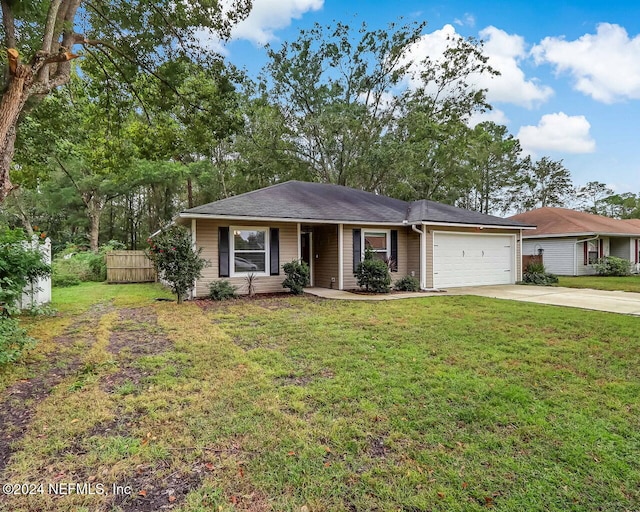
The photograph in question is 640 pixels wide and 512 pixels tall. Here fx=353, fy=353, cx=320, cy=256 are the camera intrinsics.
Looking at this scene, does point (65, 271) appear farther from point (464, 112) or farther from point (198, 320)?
point (464, 112)

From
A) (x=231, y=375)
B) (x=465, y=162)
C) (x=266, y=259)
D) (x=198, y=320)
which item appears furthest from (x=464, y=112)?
(x=231, y=375)

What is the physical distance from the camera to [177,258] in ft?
28.5

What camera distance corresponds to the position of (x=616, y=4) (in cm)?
985

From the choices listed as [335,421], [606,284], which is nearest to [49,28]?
[335,421]

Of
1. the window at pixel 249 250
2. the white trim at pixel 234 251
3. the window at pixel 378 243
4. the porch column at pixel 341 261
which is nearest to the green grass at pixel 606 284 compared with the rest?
the window at pixel 378 243

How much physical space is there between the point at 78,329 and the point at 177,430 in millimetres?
4749

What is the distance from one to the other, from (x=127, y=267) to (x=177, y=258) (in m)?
7.66

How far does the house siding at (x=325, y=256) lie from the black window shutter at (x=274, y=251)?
1.92 m

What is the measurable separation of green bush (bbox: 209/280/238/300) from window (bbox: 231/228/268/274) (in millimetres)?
652

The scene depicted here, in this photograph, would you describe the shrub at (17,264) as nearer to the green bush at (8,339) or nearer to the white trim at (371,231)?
the green bush at (8,339)

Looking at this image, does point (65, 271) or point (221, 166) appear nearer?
point (65, 271)

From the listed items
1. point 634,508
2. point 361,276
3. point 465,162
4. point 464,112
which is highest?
point 464,112

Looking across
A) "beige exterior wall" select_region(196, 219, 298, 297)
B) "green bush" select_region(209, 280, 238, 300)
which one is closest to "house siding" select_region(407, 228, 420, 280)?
"beige exterior wall" select_region(196, 219, 298, 297)

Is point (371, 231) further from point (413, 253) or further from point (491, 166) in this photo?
point (491, 166)
